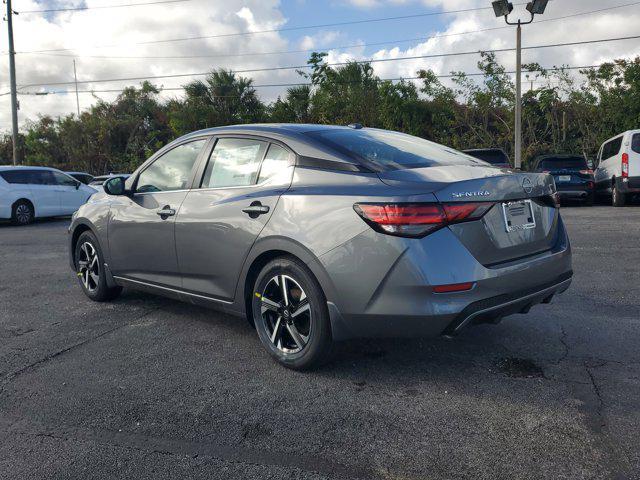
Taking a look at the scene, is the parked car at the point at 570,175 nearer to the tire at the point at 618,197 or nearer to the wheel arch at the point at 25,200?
the tire at the point at 618,197

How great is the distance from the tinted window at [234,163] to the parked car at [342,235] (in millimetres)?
11

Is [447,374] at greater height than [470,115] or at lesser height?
lesser

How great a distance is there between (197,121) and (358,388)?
27.9 meters

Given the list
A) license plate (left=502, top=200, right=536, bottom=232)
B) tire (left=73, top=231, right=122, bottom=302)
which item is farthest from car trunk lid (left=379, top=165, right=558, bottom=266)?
tire (left=73, top=231, right=122, bottom=302)

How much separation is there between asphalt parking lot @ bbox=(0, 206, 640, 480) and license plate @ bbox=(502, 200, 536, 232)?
91 cm

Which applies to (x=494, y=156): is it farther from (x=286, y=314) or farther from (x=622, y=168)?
(x=286, y=314)

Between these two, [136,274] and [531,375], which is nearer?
[531,375]

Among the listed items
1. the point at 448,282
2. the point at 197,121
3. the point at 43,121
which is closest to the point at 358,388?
the point at 448,282

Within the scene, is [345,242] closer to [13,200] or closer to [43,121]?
[13,200]

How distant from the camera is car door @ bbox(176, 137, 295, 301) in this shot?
3939mm

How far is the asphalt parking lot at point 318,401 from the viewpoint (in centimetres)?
268

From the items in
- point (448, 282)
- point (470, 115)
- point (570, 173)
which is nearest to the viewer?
point (448, 282)

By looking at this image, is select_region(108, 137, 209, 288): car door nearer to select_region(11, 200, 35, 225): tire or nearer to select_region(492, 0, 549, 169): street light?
select_region(11, 200, 35, 225): tire

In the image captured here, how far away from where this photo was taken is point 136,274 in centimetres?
509
